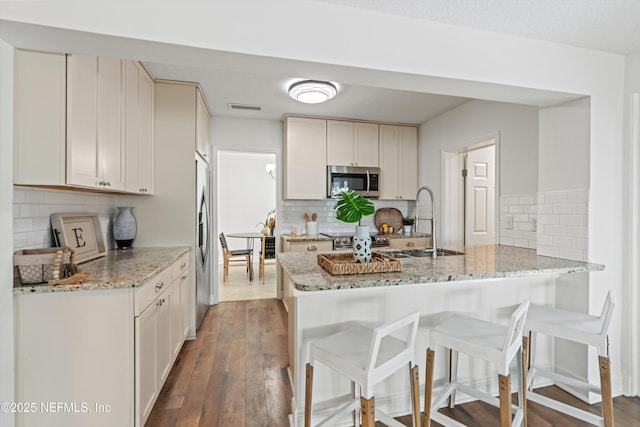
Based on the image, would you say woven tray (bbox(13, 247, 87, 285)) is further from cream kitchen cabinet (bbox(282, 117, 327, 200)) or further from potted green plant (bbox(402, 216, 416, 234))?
potted green plant (bbox(402, 216, 416, 234))

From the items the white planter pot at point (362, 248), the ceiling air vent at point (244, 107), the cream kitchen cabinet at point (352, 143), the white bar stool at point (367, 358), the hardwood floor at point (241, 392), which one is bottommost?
the hardwood floor at point (241, 392)

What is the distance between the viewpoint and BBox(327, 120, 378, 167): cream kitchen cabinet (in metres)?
3.92

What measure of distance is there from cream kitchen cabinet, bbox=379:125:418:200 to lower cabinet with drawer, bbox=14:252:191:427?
3283 mm

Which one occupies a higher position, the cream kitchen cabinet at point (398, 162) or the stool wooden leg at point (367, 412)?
the cream kitchen cabinet at point (398, 162)

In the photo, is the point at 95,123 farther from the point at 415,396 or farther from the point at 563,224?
the point at 563,224

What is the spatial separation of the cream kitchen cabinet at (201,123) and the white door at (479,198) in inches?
123

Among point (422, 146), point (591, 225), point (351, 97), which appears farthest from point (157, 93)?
point (591, 225)

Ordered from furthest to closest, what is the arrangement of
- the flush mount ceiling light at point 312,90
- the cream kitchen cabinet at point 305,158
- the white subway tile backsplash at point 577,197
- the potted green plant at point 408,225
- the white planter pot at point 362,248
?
the potted green plant at point 408,225 < the cream kitchen cabinet at point 305,158 < the flush mount ceiling light at point 312,90 < the white subway tile backsplash at point 577,197 < the white planter pot at point 362,248

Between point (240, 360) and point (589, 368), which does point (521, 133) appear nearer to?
point (589, 368)

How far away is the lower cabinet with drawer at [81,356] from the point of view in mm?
1376

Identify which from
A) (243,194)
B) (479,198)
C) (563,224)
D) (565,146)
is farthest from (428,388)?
(243,194)

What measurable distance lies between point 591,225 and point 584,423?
46.7 inches

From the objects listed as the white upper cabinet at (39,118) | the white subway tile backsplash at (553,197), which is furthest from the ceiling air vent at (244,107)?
the white subway tile backsplash at (553,197)

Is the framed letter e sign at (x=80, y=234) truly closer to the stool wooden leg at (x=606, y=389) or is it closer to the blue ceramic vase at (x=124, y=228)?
the blue ceramic vase at (x=124, y=228)
